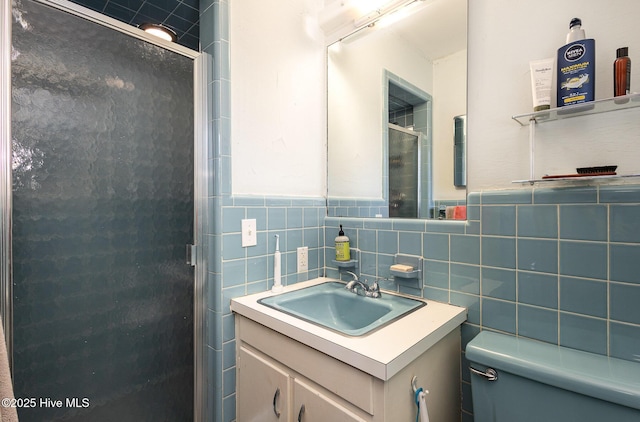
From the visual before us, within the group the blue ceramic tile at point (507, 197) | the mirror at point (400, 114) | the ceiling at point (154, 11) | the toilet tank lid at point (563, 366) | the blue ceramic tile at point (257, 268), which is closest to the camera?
the toilet tank lid at point (563, 366)

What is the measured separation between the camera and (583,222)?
0.86 meters

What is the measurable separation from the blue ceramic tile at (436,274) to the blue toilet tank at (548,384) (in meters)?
0.26

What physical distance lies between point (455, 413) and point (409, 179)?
0.98 meters

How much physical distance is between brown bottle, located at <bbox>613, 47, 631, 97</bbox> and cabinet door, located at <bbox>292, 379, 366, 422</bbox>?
3.81 ft

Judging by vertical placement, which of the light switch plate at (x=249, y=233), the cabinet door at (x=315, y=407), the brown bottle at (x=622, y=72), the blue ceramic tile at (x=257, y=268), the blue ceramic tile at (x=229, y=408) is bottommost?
the blue ceramic tile at (x=229, y=408)

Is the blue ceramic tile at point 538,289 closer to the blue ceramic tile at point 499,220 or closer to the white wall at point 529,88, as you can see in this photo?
the blue ceramic tile at point 499,220

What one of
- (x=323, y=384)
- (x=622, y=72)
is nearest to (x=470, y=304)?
(x=323, y=384)

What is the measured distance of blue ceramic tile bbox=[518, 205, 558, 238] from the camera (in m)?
0.92

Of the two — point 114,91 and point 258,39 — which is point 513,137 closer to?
point 258,39

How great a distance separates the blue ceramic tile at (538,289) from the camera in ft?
3.01

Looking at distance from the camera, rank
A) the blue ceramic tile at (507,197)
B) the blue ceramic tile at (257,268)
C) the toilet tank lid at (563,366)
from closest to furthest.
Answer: the toilet tank lid at (563,366)
the blue ceramic tile at (507,197)
the blue ceramic tile at (257,268)

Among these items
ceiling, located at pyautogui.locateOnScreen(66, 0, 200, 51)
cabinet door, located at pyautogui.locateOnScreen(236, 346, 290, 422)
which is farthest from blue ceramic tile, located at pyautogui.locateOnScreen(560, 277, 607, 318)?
ceiling, located at pyautogui.locateOnScreen(66, 0, 200, 51)

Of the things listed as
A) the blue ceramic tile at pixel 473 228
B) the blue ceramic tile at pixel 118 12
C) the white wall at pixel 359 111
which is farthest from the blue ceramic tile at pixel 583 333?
the blue ceramic tile at pixel 118 12

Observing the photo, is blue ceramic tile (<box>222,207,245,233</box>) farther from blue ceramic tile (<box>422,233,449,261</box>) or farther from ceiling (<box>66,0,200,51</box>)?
ceiling (<box>66,0,200,51</box>)
